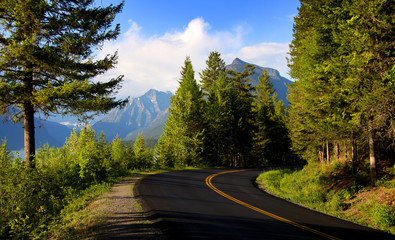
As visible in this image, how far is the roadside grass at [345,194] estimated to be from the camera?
33.1 feet

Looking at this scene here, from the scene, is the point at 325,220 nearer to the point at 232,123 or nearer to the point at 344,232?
the point at 344,232

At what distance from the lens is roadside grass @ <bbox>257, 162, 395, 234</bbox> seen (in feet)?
33.1

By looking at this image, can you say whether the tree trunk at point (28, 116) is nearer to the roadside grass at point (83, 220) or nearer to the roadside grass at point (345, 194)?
the roadside grass at point (83, 220)

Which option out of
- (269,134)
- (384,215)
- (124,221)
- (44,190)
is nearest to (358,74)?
(384,215)

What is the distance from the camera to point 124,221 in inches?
320

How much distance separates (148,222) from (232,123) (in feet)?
107

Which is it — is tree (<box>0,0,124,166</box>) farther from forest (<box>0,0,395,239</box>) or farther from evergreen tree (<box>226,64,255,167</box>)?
evergreen tree (<box>226,64,255,167</box>)

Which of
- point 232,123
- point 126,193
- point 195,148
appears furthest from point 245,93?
point 126,193

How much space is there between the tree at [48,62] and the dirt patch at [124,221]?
4630 millimetres

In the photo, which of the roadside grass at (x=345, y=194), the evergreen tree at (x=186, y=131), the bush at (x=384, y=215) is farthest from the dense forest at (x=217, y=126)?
the bush at (x=384, y=215)

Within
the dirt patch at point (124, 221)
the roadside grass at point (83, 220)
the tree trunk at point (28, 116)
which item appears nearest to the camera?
the dirt patch at point (124, 221)

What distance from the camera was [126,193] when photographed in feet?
42.3

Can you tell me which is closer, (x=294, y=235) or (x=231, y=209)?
(x=294, y=235)

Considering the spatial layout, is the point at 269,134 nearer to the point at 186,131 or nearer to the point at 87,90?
the point at 186,131
